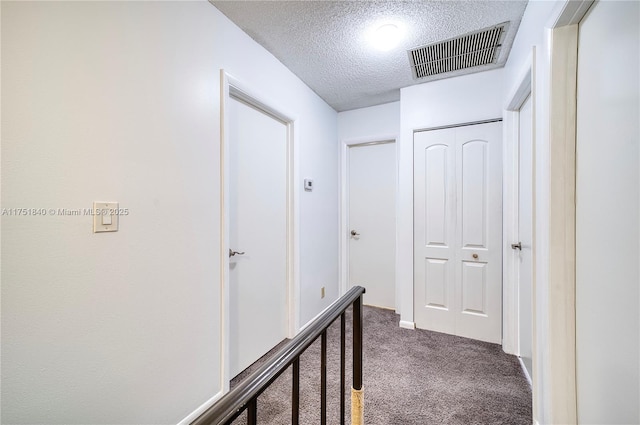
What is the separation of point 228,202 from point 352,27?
4.71 feet

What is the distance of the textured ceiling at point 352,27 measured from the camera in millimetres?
1597

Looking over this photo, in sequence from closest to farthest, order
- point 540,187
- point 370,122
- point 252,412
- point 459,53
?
1. point 252,412
2. point 540,187
3. point 459,53
4. point 370,122

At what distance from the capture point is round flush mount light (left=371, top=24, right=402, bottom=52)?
1.79 m

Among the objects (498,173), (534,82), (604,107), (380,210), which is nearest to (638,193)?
(604,107)

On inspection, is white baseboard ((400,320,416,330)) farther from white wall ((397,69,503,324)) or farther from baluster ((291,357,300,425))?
baluster ((291,357,300,425))

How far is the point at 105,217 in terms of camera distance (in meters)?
1.10

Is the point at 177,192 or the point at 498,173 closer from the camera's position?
the point at 177,192

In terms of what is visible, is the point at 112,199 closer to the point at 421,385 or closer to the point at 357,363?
the point at 357,363

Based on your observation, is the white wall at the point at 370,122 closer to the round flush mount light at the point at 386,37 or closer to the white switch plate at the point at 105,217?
the round flush mount light at the point at 386,37

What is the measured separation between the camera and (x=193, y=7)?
147cm

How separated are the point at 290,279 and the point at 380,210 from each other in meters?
1.42

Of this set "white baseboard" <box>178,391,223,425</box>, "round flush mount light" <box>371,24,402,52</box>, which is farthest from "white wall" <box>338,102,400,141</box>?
"white baseboard" <box>178,391,223,425</box>

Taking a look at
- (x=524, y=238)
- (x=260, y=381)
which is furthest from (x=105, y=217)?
(x=524, y=238)

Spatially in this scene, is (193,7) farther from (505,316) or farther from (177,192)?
(505,316)
